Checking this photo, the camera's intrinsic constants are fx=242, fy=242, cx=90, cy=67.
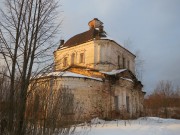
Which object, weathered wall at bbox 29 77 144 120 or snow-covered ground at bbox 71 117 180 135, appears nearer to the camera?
snow-covered ground at bbox 71 117 180 135

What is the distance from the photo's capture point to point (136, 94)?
26.3 metres

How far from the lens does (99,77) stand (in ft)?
73.9

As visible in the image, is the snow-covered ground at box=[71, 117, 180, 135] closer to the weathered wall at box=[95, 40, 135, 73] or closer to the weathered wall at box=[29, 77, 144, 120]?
the weathered wall at box=[29, 77, 144, 120]

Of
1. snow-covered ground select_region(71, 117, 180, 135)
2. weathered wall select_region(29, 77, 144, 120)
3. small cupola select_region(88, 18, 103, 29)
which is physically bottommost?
snow-covered ground select_region(71, 117, 180, 135)

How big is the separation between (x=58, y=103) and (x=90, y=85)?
13.4 metres

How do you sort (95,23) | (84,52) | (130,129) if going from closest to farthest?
1. (130,129)
2. (84,52)
3. (95,23)

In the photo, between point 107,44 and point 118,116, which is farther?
point 107,44

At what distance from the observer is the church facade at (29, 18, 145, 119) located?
66.5 feet

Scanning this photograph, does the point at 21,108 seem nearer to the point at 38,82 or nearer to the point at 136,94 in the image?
the point at 38,82

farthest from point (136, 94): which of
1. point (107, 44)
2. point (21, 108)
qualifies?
point (21, 108)

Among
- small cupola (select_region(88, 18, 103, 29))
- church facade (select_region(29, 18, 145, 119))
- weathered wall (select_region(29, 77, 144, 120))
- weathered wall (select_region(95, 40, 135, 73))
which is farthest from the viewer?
small cupola (select_region(88, 18, 103, 29))

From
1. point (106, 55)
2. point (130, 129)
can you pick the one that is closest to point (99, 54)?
point (106, 55)

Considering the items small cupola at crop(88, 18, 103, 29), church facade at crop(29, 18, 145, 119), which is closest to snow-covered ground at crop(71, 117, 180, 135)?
church facade at crop(29, 18, 145, 119)

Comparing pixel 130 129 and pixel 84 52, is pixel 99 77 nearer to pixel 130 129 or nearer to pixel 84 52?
pixel 84 52
